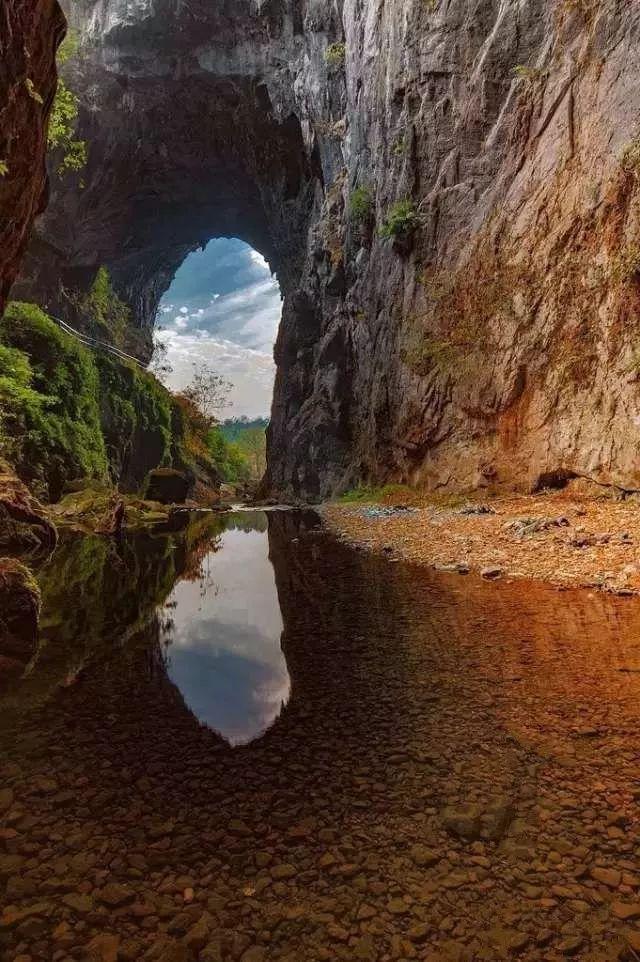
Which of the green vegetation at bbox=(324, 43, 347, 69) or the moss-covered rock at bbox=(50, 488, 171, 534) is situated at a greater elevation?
the green vegetation at bbox=(324, 43, 347, 69)

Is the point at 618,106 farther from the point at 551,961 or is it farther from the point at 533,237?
the point at 551,961

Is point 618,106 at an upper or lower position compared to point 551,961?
upper

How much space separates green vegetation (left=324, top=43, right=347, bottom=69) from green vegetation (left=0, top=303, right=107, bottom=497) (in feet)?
71.3

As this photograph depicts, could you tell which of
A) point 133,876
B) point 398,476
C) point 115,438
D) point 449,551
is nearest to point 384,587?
point 449,551

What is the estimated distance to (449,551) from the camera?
892cm

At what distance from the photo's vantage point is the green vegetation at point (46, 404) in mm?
19406

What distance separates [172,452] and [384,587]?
36449 millimetres

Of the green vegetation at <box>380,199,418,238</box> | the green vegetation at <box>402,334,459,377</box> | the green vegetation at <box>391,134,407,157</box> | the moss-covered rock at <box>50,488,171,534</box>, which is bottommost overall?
the moss-covered rock at <box>50,488,171,534</box>

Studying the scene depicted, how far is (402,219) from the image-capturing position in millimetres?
19906

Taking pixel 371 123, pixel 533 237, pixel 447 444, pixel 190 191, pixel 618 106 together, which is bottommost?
pixel 447 444

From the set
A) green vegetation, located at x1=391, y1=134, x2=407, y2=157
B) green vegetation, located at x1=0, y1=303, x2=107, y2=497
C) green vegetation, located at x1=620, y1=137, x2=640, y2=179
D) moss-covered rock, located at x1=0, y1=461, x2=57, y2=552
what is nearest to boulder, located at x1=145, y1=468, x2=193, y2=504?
green vegetation, located at x1=0, y1=303, x2=107, y2=497

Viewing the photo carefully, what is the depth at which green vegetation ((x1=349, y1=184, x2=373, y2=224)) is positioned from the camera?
24.5 metres

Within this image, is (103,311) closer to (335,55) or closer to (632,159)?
(335,55)

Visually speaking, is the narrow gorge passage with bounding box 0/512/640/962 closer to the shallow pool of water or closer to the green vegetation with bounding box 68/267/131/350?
the shallow pool of water
